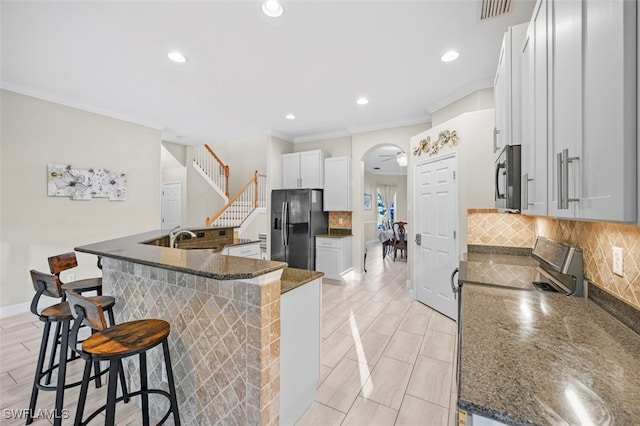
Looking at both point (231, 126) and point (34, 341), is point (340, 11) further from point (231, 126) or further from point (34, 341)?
point (34, 341)

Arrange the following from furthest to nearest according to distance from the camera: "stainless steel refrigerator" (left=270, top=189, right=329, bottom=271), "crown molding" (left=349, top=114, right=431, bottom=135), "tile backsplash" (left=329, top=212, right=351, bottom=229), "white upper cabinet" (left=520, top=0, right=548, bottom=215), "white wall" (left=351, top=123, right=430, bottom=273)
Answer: "tile backsplash" (left=329, top=212, right=351, bottom=229), "stainless steel refrigerator" (left=270, top=189, right=329, bottom=271), "white wall" (left=351, top=123, right=430, bottom=273), "crown molding" (left=349, top=114, right=431, bottom=135), "white upper cabinet" (left=520, top=0, right=548, bottom=215)

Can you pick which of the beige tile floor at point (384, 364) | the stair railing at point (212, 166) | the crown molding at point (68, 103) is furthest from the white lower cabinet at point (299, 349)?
the stair railing at point (212, 166)

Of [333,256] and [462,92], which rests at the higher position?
[462,92]

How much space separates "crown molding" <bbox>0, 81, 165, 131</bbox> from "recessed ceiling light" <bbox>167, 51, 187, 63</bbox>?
2134mm

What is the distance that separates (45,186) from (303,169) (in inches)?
150

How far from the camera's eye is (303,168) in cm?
536

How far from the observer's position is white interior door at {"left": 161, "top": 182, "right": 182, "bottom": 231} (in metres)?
6.66

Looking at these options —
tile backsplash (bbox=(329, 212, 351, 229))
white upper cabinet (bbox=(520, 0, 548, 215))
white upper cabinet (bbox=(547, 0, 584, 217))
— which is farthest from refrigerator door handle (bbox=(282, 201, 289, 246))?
white upper cabinet (bbox=(547, 0, 584, 217))

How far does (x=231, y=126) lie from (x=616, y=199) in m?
5.13

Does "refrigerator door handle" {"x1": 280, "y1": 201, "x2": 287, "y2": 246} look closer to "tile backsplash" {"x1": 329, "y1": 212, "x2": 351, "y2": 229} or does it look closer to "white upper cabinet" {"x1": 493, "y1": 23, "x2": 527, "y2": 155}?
"tile backsplash" {"x1": 329, "y1": 212, "x2": 351, "y2": 229}

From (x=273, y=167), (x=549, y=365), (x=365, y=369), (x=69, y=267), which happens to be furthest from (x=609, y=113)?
(x=273, y=167)

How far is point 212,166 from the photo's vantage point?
7633 millimetres

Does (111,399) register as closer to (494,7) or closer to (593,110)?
(593,110)

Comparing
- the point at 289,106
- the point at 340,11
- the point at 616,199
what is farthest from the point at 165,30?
the point at 616,199
